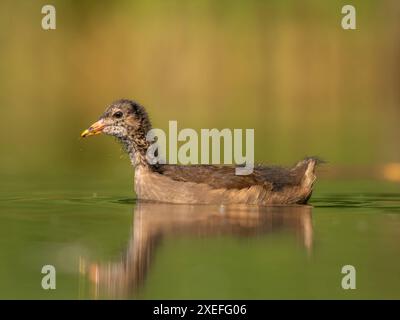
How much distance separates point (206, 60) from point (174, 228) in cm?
2152

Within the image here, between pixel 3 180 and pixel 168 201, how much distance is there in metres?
3.79

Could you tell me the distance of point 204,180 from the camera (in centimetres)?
1612

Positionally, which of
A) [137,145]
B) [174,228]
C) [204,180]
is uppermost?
[137,145]

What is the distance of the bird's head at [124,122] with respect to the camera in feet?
54.7

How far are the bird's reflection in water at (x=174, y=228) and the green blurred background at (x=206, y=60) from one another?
1392 cm

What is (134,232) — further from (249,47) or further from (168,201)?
(249,47)

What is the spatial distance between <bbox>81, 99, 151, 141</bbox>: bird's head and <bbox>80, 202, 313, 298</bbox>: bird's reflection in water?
1.18 m

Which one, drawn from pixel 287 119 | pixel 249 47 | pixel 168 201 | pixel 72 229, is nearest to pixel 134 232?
pixel 72 229

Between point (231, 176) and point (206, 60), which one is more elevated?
point (206, 60)

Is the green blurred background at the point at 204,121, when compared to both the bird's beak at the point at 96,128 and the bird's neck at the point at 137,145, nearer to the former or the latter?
the bird's neck at the point at 137,145

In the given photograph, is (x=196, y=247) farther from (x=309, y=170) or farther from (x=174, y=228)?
(x=309, y=170)

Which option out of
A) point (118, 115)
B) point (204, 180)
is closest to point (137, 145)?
point (118, 115)

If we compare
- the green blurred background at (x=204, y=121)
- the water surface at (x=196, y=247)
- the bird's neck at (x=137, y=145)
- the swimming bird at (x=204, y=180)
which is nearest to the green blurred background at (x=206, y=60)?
the green blurred background at (x=204, y=121)

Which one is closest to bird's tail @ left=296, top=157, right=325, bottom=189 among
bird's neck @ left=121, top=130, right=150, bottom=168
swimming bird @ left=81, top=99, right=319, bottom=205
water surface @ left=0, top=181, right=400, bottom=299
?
swimming bird @ left=81, top=99, right=319, bottom=205
